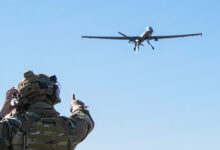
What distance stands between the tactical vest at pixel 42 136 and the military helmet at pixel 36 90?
242 mm

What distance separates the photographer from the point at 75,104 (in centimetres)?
586

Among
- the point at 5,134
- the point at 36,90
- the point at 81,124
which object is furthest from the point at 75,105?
the point at 5,134

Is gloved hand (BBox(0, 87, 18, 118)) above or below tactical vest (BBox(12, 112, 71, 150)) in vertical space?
above

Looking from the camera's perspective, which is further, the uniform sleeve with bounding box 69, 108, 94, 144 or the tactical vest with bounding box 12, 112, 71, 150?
the uniform sleeve with bounding box 69, 108, 94, 144

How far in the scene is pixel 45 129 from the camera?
17.2 feet

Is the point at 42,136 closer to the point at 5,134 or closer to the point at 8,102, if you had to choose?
the point at 5,134

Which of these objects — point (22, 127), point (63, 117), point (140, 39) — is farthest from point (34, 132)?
point (140, 39)

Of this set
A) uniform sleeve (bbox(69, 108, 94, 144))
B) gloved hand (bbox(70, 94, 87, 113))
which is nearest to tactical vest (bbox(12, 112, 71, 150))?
uniform sleeve (bbox(69, 108, 94, 144))

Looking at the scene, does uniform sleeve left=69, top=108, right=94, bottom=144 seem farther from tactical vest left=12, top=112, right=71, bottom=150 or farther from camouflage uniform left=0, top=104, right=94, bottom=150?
tactical vest left=12, top=112, right=71, bottom=150

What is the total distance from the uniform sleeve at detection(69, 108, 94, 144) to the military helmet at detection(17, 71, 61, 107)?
27 centimetres

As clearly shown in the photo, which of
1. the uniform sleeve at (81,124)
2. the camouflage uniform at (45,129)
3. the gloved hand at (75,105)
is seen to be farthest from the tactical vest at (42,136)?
the gloved hand at (75,105)

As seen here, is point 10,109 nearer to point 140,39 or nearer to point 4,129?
point 4,129

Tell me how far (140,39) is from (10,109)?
75.9 meters

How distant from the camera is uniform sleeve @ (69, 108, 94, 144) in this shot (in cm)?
551
